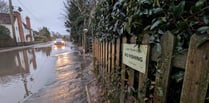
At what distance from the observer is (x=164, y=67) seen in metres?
1.20

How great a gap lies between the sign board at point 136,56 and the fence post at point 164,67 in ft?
0.83

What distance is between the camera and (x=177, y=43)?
3.56ft

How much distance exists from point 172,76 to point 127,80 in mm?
989

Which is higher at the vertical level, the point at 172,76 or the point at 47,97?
the point at 172,76

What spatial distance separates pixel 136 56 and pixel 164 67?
1.66ft

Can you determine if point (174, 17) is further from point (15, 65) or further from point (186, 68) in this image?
point (15, 65)

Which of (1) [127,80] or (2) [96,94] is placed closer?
(1) [127,80]

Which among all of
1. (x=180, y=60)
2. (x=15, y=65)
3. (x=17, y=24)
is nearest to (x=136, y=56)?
(x=180, y=60)

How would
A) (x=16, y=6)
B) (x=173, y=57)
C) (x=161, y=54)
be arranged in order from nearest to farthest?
(x=173, y=57) < (x=161, y=54) < (x=16, y=6)

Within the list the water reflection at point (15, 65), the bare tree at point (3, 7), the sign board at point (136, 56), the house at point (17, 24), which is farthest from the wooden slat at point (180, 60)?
the bare tree at point (3, 7)

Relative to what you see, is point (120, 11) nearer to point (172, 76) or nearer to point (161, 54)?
point (161, 54)

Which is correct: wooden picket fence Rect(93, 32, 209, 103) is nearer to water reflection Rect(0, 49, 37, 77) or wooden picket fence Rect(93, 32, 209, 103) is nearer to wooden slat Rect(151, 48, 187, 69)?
wooden slat Rect(151, 48, 187, 69)

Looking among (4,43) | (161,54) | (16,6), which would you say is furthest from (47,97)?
(16,6)

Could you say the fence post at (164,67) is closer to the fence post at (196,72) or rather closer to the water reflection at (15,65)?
the fence post at (196,72)
